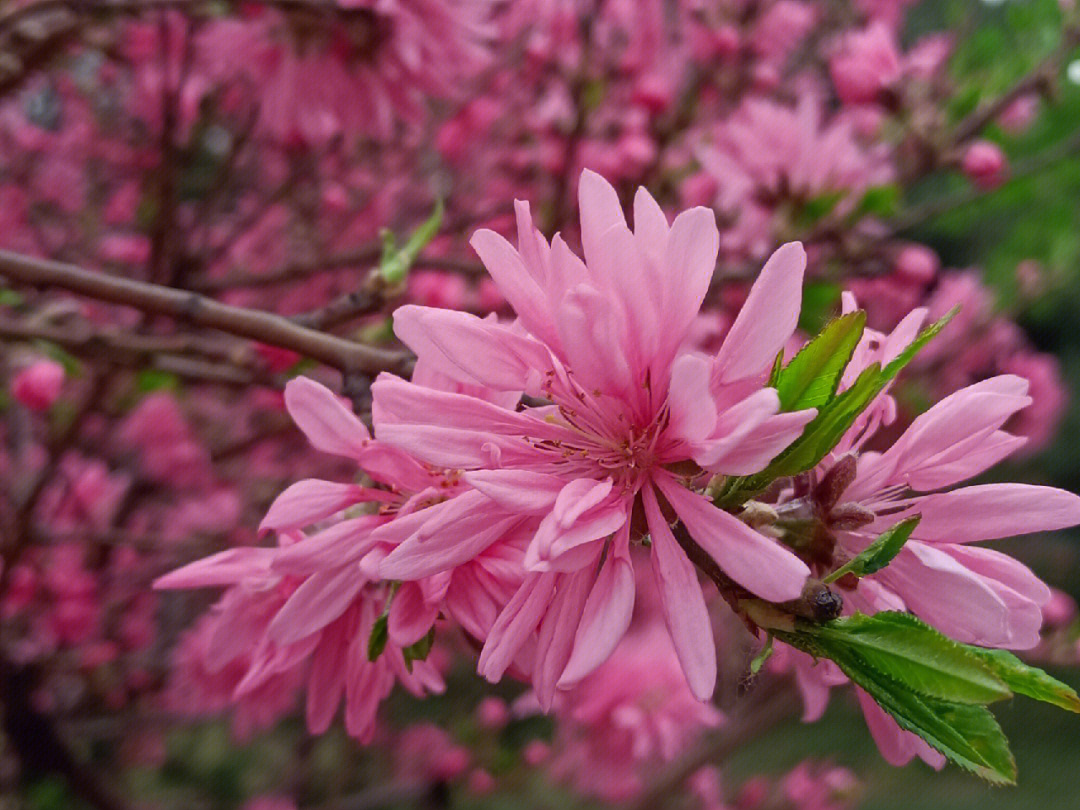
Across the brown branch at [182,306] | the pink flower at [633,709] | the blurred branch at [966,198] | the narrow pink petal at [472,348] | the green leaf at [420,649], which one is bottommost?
the pink flower at [633,709]

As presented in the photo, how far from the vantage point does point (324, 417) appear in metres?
0.50

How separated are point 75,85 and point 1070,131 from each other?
2.60m

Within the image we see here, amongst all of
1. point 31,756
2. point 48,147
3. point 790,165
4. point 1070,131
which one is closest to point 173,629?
point 31,756

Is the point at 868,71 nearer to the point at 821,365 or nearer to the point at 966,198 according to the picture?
the point at 966,198

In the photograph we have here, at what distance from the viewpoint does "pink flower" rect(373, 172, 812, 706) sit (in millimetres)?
384

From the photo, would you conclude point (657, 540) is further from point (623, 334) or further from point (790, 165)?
point (790, 165)

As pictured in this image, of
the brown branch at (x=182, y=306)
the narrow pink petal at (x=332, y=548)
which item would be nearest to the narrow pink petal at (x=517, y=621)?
the narrow pink petal at (x=332, y=548)

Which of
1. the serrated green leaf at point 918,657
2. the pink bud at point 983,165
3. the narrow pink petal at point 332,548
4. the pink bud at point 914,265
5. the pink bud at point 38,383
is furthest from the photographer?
the pink bud at point 914,265

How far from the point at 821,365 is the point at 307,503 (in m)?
0.29

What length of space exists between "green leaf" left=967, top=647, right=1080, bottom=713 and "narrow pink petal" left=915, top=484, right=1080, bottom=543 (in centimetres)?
7

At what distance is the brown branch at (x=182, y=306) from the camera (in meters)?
0.55

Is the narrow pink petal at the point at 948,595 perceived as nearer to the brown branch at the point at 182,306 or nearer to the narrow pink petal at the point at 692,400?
the narrow pink petal at the point at 692,400

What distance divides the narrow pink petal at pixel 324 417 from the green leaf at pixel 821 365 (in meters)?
0.24

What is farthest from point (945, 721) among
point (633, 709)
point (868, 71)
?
point (868, 71)
